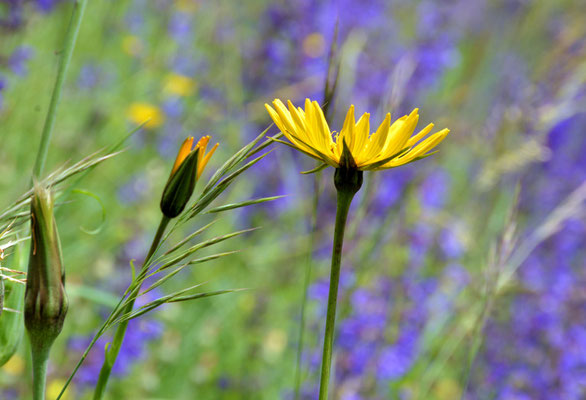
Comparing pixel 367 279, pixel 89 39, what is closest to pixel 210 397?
pixel 367 279

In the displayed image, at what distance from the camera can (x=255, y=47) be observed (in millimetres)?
2750

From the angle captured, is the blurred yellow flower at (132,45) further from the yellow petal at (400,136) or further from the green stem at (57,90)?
the yellow petal at (400,136)

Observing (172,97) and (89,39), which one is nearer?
(172,97)

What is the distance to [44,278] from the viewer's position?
0.44 m

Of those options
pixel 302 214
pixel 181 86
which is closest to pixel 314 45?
pixel 181 86

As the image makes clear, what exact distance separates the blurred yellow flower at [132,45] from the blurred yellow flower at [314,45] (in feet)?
2.68

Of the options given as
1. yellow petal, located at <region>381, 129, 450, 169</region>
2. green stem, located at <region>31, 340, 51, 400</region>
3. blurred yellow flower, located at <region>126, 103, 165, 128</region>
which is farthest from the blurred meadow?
green stem, located at <region>31, 340, 51, 400</region>

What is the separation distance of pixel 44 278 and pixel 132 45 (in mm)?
2805

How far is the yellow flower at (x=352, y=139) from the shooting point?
1.56 ft

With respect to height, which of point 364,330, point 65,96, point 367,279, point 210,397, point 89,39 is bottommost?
point 210,397

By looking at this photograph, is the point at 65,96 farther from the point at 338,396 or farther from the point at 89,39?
the point at 338,396

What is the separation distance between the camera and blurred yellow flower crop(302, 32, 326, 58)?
8.97 feet

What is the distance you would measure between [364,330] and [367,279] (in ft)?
0.74

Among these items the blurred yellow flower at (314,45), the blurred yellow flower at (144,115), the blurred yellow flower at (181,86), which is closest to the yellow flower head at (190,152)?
the blurred yellow flower at (144,115)
